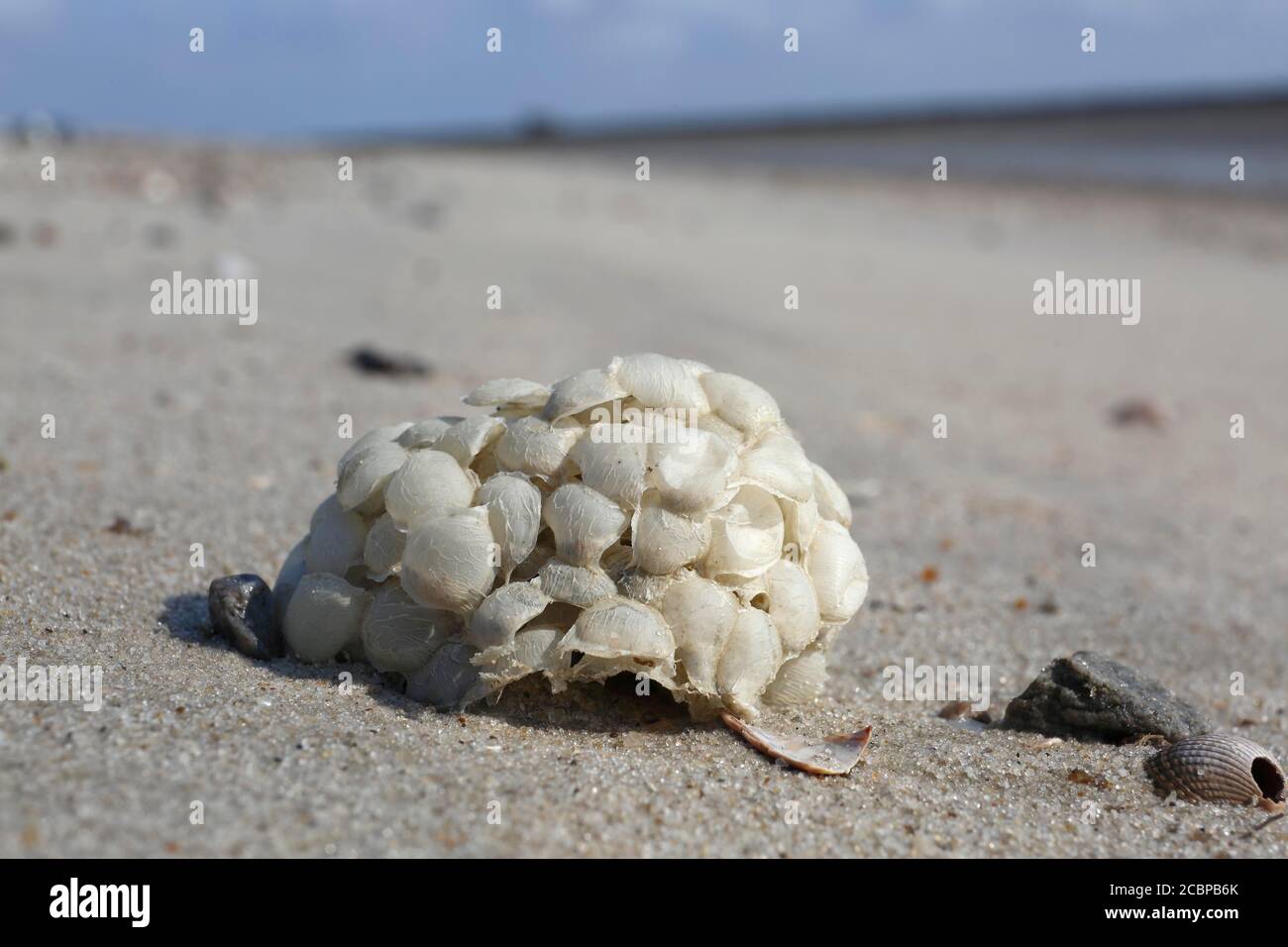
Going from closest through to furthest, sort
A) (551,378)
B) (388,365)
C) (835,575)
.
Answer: (835,575)
(388,365)
(551,378)

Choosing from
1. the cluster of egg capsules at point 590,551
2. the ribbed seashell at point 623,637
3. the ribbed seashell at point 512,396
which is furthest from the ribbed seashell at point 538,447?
the ribbed seashell at point 623,637

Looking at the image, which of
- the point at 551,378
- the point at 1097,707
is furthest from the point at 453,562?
the point at 551,378

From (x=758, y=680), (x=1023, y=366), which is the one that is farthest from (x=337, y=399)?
(x=1023, y=366)

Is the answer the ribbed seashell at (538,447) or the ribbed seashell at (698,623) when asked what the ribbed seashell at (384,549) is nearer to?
the ribbed seashell at (538,447)

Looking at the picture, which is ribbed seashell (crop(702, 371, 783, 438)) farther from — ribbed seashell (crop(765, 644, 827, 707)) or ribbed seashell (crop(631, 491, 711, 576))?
ribbed seashell (crop(765, 644, 827, 707))

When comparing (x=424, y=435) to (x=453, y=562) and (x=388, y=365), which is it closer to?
(x=453, y=562)
